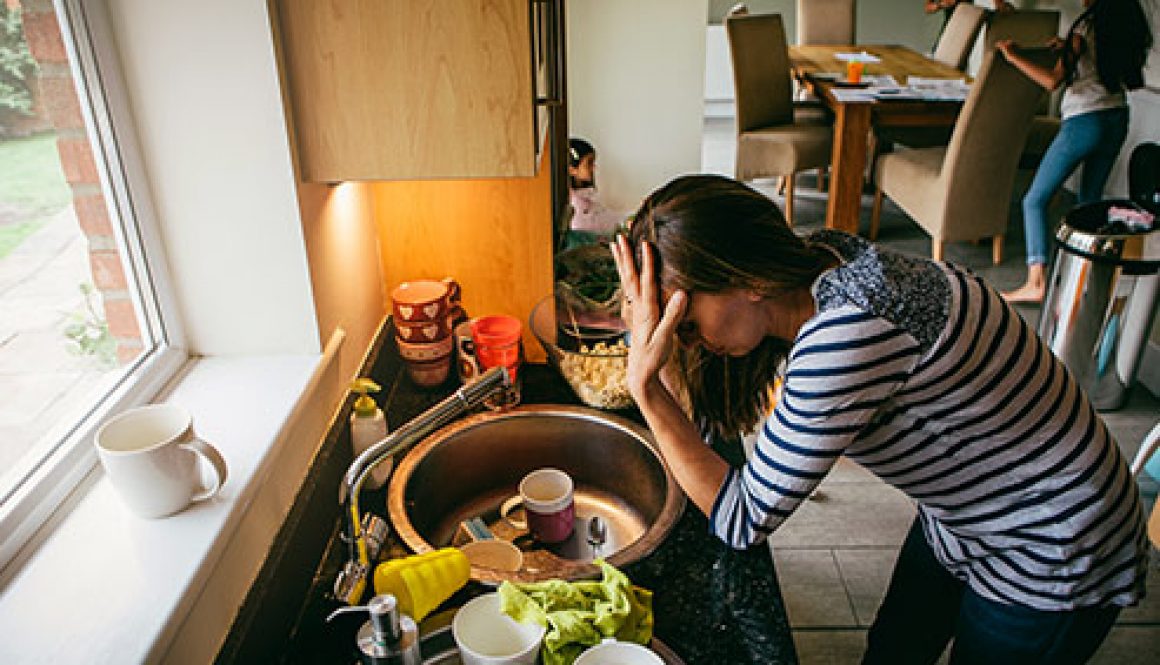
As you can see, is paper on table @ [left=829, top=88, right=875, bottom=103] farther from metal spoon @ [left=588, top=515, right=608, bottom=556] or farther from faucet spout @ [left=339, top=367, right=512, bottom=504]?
faucet spout @ [left=339, top=367, right=512, bottom=504]

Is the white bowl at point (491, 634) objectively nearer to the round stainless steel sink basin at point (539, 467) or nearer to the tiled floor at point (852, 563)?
the round stainless steel sink basin at point (539, 467)

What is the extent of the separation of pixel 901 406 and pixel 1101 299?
2.26 m

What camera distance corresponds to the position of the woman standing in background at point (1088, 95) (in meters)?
3.26

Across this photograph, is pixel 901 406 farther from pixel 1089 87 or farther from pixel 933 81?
pixel 933 81

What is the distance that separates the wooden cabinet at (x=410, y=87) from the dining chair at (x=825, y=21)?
5070 mm

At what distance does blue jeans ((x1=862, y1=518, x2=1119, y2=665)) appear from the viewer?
1.17 meters

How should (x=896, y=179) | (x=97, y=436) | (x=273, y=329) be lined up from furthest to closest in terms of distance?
(x=896, y=179) < (x=273, y=329) < (x=97, y=436)

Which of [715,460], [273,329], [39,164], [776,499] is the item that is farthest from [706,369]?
[39,164]

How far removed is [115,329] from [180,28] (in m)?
0.41

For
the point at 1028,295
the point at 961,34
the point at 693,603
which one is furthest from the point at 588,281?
the point at 961,34

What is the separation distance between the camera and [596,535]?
137 centimetres

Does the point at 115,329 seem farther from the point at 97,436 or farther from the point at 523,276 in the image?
the point at 523,276

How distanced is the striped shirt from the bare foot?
275cm

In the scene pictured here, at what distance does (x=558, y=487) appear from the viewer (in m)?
1.36
